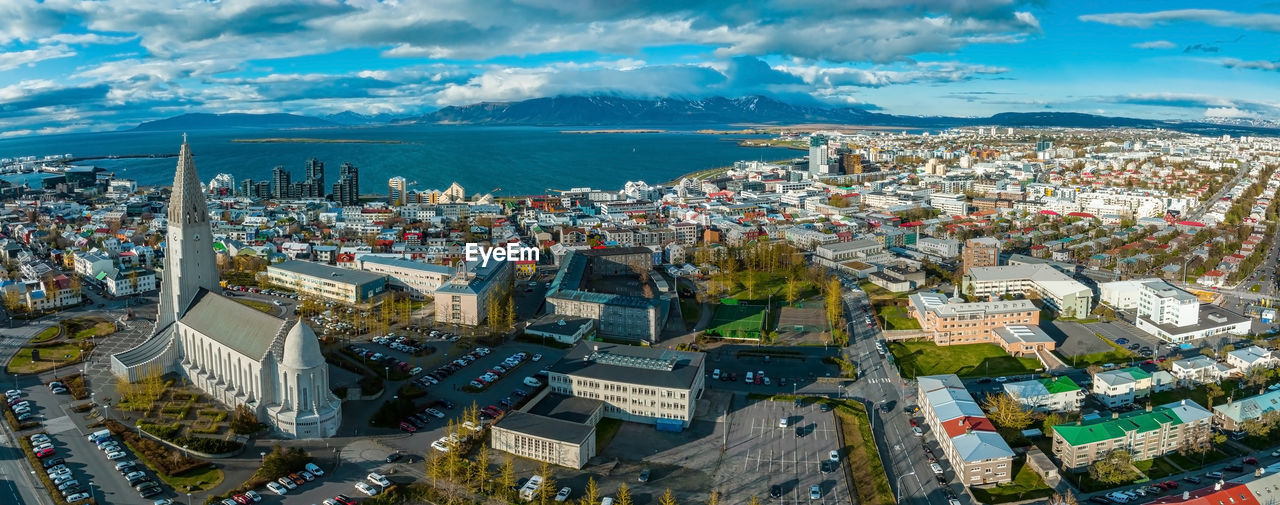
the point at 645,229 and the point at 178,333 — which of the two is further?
the point at 645,229

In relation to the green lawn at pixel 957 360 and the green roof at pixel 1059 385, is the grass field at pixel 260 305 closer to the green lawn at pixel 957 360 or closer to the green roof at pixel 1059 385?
the green lawn at pixel 957 360

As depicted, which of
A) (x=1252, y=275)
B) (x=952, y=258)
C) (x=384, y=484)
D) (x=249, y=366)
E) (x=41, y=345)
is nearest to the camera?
(x=384, y=484)

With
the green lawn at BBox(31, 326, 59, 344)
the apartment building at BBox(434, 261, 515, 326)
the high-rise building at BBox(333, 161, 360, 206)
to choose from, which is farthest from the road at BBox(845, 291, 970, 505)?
the high-rise building at BBox(333, 161, 360, 206)

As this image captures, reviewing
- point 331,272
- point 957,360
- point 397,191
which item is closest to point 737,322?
point 957,360

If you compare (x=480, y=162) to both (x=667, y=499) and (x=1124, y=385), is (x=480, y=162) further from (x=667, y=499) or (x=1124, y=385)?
(x=667, y=499)

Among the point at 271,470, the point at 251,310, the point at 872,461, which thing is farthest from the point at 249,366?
the point at 872,461

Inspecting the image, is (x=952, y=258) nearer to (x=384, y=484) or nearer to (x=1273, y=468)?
(x=1273, y=468)
